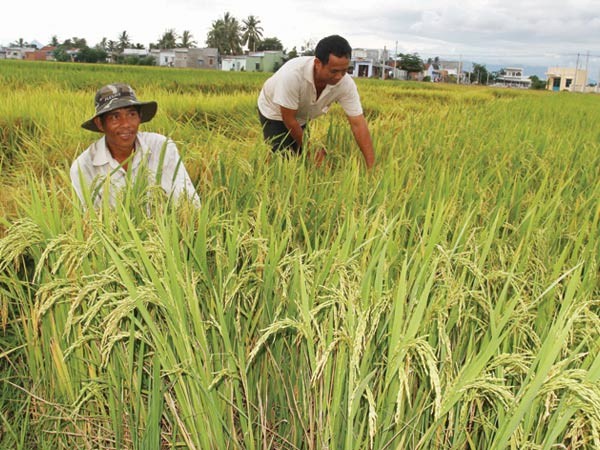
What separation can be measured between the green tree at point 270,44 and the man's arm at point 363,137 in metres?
82.7

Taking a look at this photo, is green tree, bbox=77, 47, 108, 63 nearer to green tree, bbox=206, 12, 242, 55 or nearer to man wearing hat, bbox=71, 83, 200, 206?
green tree, bbox=206, 12, 242, 55

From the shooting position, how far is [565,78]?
7300cm

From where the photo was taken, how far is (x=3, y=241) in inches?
41.5

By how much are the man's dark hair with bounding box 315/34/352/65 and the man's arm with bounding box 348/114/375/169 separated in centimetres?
36

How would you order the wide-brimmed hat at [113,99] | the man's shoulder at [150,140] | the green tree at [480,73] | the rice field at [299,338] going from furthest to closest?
the green tree at [480,73], the man's shoulder at [150,140], the wide-brimmed hat at [113,99], the rice field at [299,338]

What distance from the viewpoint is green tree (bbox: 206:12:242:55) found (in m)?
75.9

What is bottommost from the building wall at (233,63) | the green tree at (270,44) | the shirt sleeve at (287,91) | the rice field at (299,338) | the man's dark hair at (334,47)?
the rice field at (299,338)

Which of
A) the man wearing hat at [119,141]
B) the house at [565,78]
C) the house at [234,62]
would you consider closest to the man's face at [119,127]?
the man wearing hat at [119,141]

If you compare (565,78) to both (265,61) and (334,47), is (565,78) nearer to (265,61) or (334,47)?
(265,61)

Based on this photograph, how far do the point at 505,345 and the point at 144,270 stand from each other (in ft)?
2.34

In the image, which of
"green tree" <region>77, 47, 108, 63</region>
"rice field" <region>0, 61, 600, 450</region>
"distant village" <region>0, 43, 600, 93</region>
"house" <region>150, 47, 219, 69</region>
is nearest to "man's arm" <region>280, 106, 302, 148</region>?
"rice field" <region>0, 61, 600, 450</region>

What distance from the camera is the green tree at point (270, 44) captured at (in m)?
81.2

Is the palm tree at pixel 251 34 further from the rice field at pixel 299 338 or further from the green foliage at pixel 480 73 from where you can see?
the rice field at pixel 299 338

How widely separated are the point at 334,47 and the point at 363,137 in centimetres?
51
